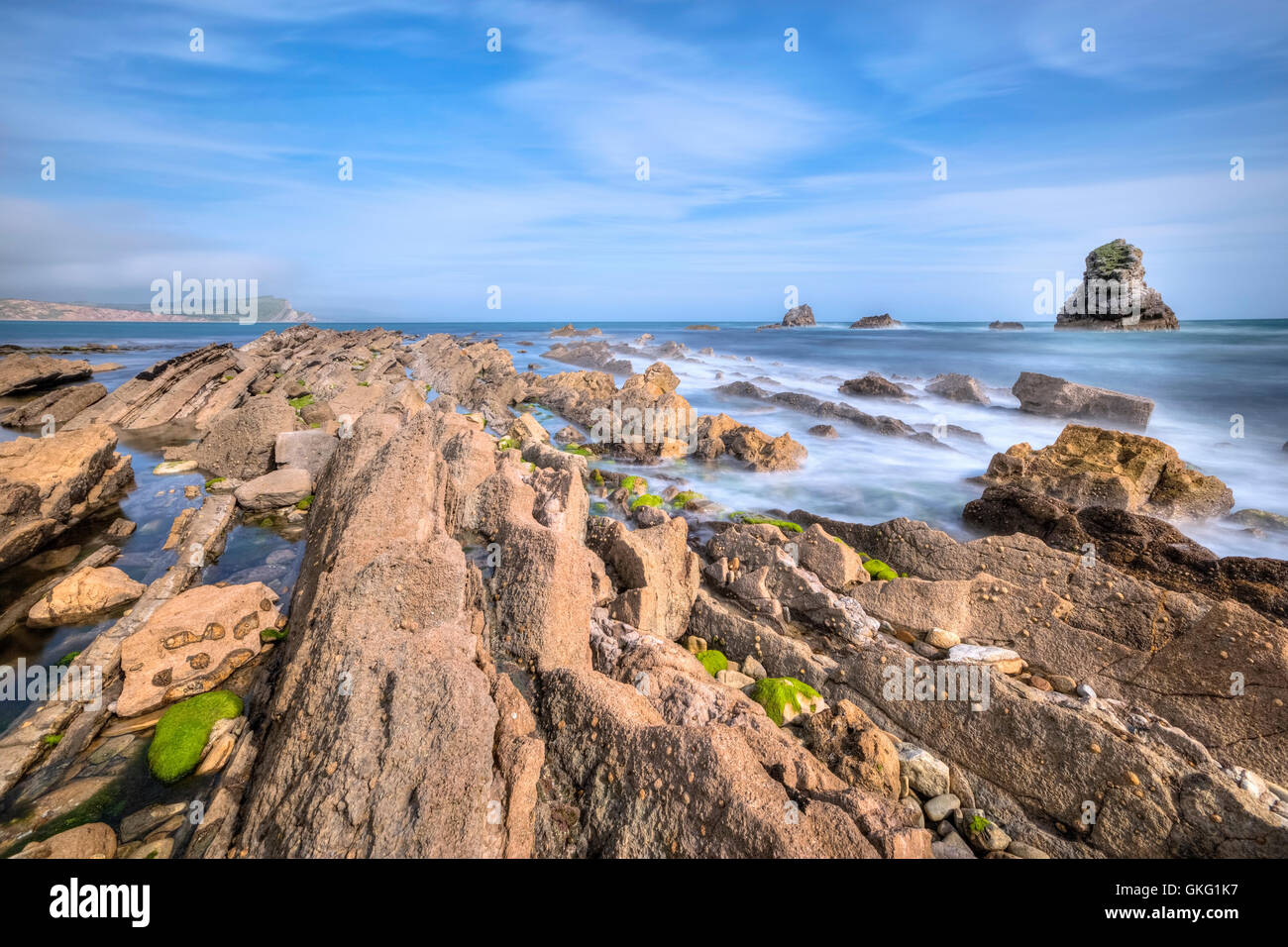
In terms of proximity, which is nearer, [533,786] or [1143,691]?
[533,786]

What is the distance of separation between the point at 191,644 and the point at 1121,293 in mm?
85906

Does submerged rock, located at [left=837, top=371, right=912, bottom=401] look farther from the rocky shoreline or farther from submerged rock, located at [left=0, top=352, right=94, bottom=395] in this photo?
submerged rock, located at [left=0, top=352, right=94, bottom=395]

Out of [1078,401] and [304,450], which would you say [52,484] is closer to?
[304,450]

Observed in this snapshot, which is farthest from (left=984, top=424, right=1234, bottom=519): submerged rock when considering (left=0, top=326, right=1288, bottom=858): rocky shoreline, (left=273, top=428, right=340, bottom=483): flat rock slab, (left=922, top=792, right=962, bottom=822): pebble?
(left=273, top=428, right=340, bottom=483): flat rock slab

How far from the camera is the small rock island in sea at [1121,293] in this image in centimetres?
6066

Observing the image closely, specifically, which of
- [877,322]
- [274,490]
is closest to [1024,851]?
[274,490]

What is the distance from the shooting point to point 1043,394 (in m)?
28.0

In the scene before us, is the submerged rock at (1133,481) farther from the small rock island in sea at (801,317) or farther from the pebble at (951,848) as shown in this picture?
the small rock island in sea at (801,317)

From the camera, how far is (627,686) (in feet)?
18.2

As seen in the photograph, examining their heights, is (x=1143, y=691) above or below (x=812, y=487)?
below

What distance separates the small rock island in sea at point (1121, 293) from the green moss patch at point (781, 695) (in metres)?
78.7
